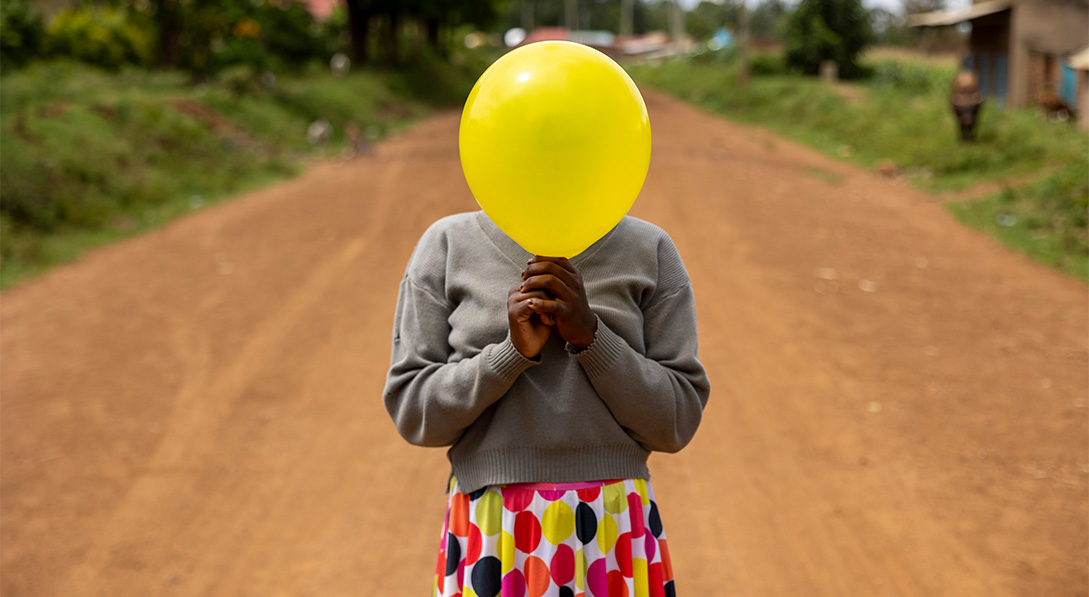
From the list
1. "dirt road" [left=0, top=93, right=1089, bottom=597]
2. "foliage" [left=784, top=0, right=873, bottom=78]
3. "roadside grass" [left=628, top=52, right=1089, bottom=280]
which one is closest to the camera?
"dirt road" [left=0, top=93, right=1089, bottom=597]

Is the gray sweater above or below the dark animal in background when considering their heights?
above

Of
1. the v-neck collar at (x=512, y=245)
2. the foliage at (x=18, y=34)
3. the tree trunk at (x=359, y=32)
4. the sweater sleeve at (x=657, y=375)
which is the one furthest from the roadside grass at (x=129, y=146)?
the tree trunk at (x=359, y=32)

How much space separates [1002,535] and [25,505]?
4.41 m

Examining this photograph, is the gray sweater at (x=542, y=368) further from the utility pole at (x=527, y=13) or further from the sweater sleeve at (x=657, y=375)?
the utility pole at (x=527, y=13)

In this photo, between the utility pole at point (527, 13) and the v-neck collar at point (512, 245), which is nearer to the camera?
the v-neck collar at point (512, 245)

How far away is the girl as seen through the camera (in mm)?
1578

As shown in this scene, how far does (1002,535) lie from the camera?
3.68m

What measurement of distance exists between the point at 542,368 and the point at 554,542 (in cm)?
32

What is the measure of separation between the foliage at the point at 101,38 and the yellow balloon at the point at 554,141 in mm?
18347

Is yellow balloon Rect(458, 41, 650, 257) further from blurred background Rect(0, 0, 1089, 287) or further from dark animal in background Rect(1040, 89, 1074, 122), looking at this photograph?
dark animal in background Rect(1040, 89, 1074, 122)

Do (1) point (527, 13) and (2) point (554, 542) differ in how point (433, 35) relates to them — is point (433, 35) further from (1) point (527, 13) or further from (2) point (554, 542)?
(2) point (554, 542)

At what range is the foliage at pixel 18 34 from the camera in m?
14.9

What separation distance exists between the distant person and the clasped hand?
42.9 ft

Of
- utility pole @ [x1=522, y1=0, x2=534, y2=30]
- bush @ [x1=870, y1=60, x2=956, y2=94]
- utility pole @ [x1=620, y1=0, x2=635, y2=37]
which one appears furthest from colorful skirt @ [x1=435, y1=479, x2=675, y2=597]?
utility pole @ [x1=620, y1=0, x2=635, y2=37]
